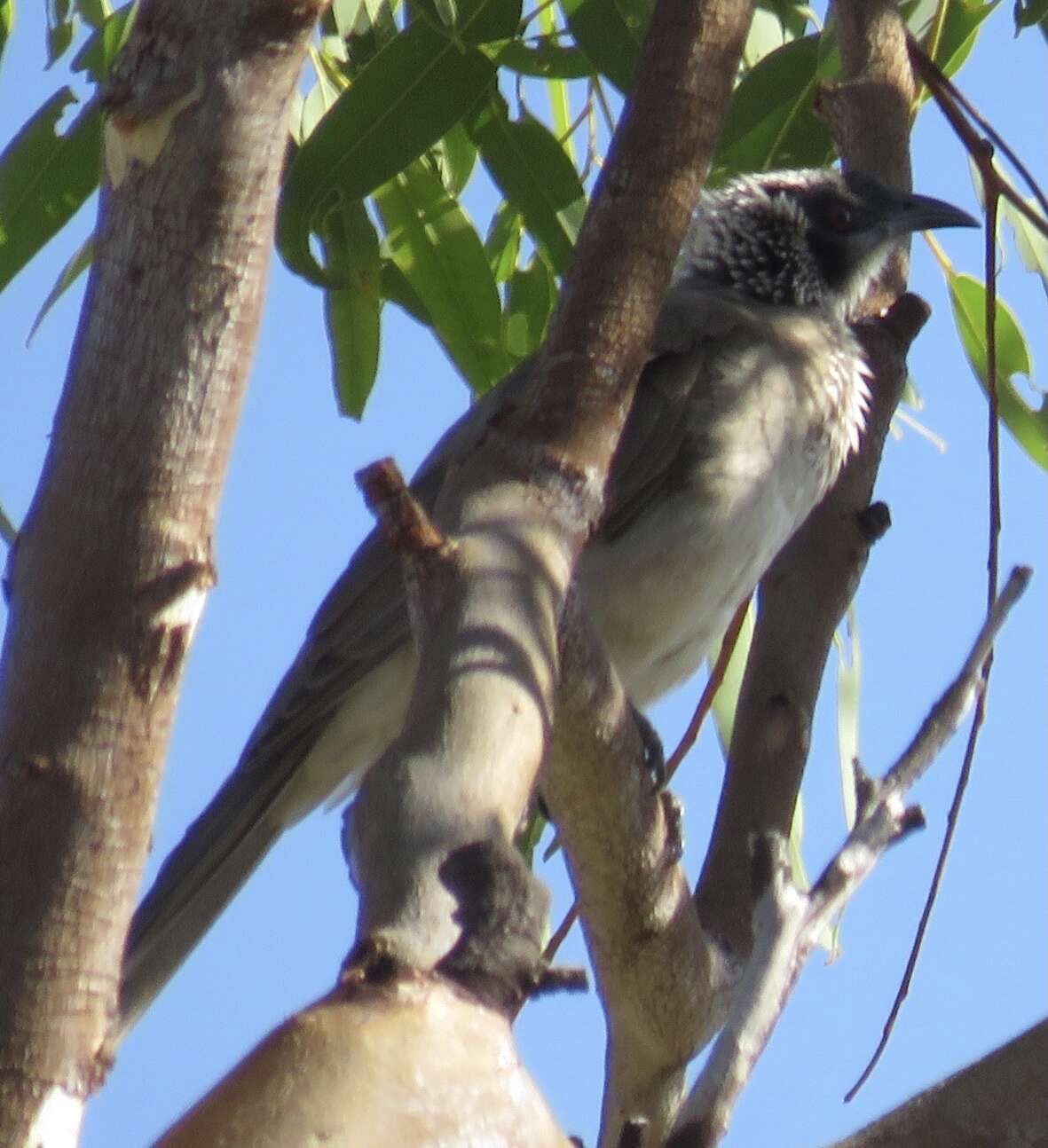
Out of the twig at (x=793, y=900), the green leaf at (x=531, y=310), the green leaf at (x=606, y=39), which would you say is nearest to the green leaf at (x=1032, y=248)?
the green leaf at (x=531, y=310)

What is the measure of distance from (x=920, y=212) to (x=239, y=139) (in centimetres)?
241

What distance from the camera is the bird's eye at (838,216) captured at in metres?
3.97

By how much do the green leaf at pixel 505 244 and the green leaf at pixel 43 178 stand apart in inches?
29.6

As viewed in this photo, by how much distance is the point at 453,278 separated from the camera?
3188 mm

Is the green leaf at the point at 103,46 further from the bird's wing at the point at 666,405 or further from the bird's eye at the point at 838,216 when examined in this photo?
the bird's eye at the point at 838,216

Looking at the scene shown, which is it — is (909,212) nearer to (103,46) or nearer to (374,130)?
(374,130)

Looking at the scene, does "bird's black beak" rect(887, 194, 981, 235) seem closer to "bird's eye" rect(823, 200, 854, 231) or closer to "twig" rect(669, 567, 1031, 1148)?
"bird's eye" rect(823, 200, 854, 231)

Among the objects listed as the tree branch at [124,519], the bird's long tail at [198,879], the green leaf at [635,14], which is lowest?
the tree branch at [124,519]

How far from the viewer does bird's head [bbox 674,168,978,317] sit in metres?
4.00

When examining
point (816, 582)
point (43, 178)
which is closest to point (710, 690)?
point (816, 582)

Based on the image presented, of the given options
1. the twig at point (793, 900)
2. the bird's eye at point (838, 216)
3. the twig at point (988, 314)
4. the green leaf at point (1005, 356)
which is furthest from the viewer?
the bird's eye at point (838, 216)

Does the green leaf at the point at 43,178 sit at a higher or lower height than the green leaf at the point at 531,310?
higher

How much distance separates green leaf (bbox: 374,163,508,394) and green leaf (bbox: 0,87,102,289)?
1.56ft

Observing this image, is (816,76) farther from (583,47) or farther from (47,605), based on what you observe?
(47,605)
